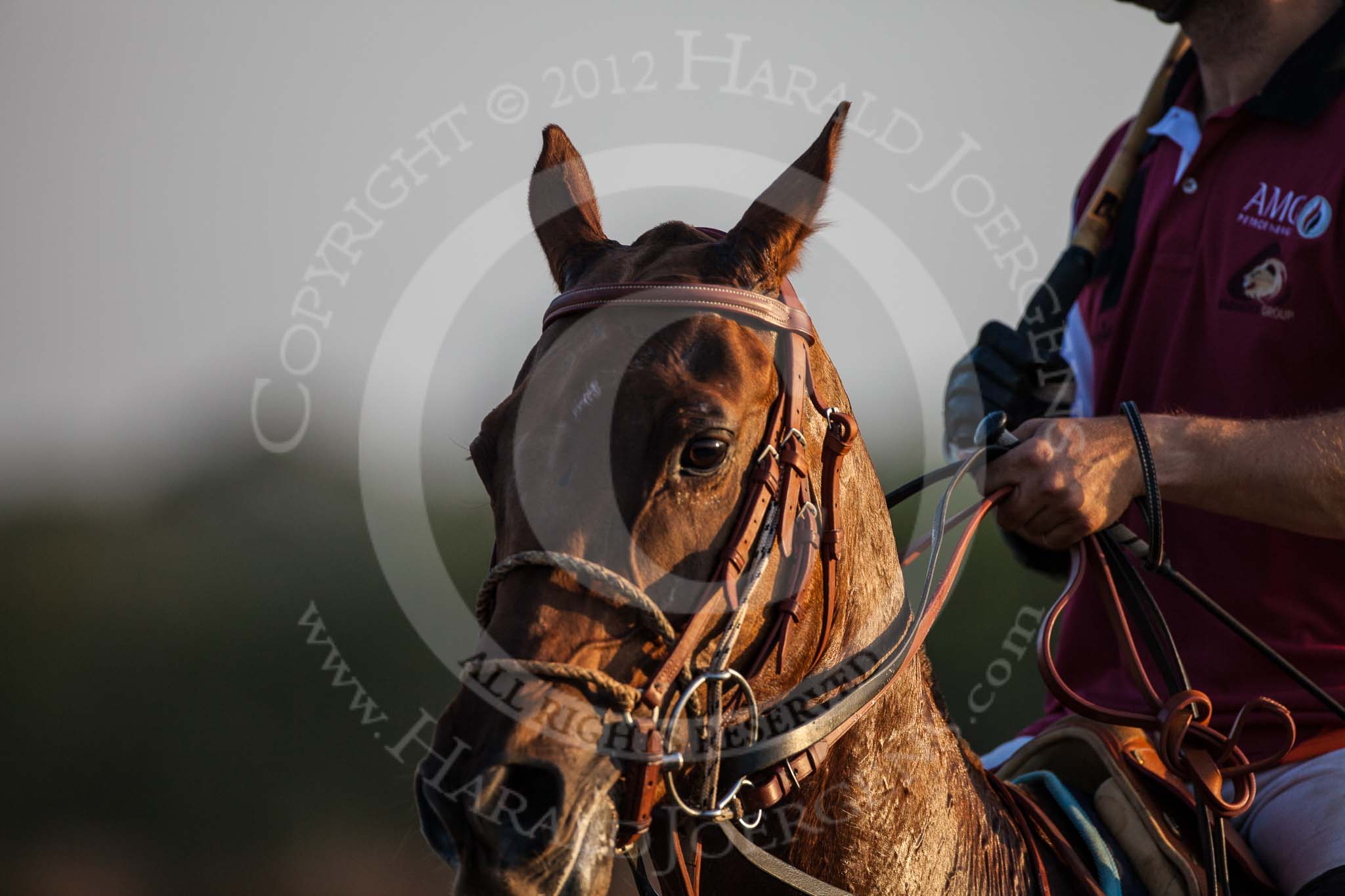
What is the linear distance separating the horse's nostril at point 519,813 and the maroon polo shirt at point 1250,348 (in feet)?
7.93

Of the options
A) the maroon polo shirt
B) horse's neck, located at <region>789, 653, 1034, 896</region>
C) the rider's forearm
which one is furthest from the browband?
the maroon polo shirt

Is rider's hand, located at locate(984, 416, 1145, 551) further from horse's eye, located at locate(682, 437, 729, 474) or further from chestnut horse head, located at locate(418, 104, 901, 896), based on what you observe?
horse's eye, located at locate(682, 437, 729, 474)

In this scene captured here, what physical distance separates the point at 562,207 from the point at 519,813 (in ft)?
5.60

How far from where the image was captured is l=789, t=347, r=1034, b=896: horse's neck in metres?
2.75

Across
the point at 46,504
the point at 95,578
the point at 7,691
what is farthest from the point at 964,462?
the point at 46,504

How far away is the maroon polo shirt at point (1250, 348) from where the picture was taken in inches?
148

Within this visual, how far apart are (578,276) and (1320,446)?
7.47 feet

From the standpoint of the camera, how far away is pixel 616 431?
2492mm

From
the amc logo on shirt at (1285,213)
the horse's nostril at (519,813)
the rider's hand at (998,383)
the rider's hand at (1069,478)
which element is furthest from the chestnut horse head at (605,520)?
the amc logo on shirt at (1285,213)

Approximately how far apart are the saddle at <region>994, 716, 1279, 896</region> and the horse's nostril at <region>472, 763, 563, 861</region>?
67.9 inches

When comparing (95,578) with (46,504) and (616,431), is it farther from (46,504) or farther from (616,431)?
(616,431)

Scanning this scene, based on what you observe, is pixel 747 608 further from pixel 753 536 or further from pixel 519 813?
pixel 519 813

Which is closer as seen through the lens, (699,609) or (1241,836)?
(699,609)

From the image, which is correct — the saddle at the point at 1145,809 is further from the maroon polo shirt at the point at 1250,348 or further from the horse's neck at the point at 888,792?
the maroon polo shirt at the point at 1250,348
